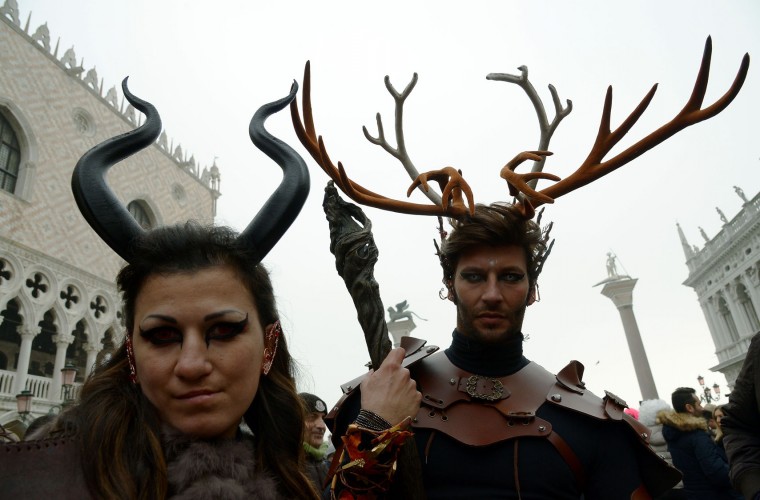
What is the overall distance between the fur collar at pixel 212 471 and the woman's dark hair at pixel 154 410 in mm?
30

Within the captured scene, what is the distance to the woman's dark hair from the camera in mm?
1181

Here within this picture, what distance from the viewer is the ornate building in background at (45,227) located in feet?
47.5

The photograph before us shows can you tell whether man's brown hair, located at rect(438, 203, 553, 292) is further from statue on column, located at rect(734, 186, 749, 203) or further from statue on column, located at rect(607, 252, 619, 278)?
statue on column, located at rect(734, 186, 749, 203)

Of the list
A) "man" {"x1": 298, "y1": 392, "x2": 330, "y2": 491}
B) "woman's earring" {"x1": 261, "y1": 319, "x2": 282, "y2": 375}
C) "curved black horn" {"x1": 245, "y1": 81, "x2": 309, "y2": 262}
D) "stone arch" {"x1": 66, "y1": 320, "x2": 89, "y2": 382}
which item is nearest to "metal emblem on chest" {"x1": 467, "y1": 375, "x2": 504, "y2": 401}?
"woman's earring" {"x1": 261, "y1": 319, "x2": 282, "y2": 375}

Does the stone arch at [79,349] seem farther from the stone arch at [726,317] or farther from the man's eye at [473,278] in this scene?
the stone arch at [726,317]

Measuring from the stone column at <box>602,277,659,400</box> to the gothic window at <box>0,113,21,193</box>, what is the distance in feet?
68.6

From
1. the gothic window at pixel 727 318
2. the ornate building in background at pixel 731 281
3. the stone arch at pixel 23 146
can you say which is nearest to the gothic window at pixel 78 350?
the stone arch at pixel 23 146

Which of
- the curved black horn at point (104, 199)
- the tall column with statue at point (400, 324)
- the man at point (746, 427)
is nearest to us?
the curved black horn at point (104, 199)

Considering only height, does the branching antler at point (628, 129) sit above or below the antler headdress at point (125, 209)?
above

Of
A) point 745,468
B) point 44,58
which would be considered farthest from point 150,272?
point 44,58

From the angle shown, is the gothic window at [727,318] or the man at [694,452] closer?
the man at [694,452]

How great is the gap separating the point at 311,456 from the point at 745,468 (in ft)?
8.79

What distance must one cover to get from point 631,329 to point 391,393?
65.6ft

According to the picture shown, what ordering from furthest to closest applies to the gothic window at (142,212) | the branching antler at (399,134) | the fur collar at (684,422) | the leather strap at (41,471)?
the gothic window at (142,212), the fur collar at (684,422), the branching antler at (399,134), the leather strap at (41,471)
